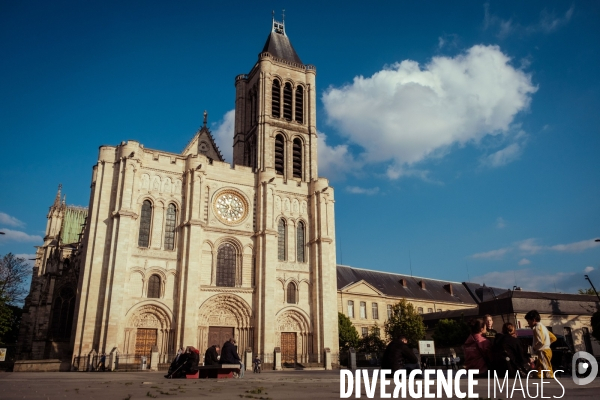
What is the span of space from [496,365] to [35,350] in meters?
39.5

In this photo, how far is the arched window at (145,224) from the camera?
114ft

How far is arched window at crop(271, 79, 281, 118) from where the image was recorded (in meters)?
45.6

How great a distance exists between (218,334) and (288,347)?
582 centimetres

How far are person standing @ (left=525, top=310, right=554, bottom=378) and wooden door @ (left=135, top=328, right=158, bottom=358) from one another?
27625 mm

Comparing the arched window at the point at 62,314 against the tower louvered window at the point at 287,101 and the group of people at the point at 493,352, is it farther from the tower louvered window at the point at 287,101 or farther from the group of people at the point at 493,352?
the group of people at the point at 493,352

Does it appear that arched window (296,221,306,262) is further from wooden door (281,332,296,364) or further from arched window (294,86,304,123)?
arched window (294,86,304,123)

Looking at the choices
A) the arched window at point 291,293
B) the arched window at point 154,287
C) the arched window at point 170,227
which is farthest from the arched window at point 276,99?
the arched window at point 154,287

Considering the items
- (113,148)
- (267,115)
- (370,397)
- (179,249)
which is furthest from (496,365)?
(267,115)

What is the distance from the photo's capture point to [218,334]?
1407 inches

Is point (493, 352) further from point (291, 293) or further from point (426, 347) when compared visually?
point (291, 293)

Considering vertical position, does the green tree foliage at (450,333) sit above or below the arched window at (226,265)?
below

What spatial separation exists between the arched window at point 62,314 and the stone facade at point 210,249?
316 inches

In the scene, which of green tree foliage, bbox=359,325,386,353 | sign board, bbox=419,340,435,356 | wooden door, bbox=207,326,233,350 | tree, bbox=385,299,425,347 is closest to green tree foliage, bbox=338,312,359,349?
green tree foliage, bbox=359,325,386,353

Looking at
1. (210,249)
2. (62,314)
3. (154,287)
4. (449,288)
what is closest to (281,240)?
(210,249)
